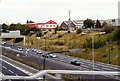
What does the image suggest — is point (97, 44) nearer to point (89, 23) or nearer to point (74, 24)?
point (89, 23)

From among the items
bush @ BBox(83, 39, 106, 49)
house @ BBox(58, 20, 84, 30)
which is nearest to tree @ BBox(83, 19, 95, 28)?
house @ BBox(58, 20, 84, 30)

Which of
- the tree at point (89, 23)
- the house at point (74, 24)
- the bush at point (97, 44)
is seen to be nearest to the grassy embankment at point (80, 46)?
the bush at point (97, 44)

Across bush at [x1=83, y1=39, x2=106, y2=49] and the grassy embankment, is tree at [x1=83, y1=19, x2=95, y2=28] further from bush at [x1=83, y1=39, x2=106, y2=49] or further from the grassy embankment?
bush at [x1=83, y1=39, x2=106, y2=49]

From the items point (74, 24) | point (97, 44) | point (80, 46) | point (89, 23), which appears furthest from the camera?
point (74, 24)

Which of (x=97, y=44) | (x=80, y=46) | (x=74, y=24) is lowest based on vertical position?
(x=80, y=46)

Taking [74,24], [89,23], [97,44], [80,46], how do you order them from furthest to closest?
Answer: [74,24] → [89,23] → [80,46] → [97,44]

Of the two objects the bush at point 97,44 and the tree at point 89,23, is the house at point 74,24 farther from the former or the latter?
the bush at point 97,44

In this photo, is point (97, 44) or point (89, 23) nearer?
point (97, 44)

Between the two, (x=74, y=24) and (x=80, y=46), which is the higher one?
(x=74, y=24)

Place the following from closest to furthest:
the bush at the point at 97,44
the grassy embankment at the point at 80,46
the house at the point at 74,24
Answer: the grassy embankment at the point at 80,46, the bush at the point at 97,44, the house at the point at 74,24

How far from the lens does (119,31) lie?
1166cm

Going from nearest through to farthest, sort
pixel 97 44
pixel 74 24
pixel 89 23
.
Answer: pixel 97 44 → pixel 89 23 → pixel 74 24

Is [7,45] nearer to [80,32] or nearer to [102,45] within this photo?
[80,32]

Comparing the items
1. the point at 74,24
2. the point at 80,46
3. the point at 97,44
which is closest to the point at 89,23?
the point at 74,24
